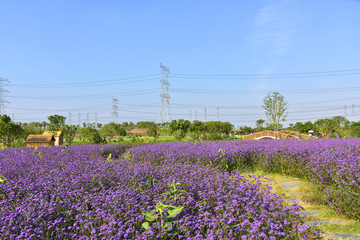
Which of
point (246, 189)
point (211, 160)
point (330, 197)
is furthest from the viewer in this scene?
point (211, 160)

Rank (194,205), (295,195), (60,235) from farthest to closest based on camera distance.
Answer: (295,195)
(194,205)
(60,235)

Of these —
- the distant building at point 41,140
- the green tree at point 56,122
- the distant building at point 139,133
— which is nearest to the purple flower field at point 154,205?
the distant building at point 41,140

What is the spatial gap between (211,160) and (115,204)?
4266mm

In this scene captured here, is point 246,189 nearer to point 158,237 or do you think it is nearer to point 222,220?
point 222,220

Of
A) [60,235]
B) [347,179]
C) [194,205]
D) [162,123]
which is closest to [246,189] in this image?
[194,205]

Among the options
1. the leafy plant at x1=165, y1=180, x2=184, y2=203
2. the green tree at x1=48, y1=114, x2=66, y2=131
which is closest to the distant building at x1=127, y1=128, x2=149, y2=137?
the green tree at x1=48, y1=114, x2=66, y2=131

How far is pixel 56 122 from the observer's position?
80.4 ft

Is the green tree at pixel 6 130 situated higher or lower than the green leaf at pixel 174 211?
higher

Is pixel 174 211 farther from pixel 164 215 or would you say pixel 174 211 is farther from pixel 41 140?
pixel 41 140

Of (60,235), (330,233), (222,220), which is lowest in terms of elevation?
(330,233)

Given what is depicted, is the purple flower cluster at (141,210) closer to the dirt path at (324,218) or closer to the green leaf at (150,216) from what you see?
the green leaf at (150,216)

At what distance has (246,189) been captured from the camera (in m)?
3.29

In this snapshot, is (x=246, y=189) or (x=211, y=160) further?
(x=211, y=160)

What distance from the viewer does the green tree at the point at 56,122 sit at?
2411cm
